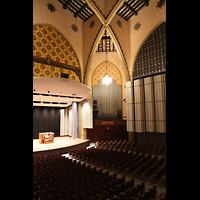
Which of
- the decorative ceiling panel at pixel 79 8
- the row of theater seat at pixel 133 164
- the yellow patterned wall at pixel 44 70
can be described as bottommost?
the row of theater seat at pixel 133 164

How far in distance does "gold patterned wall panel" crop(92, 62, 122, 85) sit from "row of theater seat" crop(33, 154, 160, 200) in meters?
12.8

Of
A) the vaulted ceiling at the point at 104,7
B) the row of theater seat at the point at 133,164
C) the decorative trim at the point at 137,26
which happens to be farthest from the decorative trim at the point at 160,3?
the row of theater seat at the point at 133,164

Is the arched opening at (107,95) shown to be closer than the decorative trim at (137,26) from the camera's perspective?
No

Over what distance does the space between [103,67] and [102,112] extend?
18.5 feet

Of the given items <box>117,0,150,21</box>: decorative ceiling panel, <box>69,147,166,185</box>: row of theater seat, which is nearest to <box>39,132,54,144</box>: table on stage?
<box>69,147,166,185</box>: row of theater seat

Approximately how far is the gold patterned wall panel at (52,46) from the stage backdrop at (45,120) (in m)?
7.33

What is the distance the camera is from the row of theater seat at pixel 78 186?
4141mm

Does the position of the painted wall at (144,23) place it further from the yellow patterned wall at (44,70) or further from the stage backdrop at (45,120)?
the stage backdrop at (45,120)

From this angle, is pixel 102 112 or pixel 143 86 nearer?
pixel 143 86

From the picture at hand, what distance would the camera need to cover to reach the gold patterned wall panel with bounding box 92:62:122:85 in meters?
18.0
